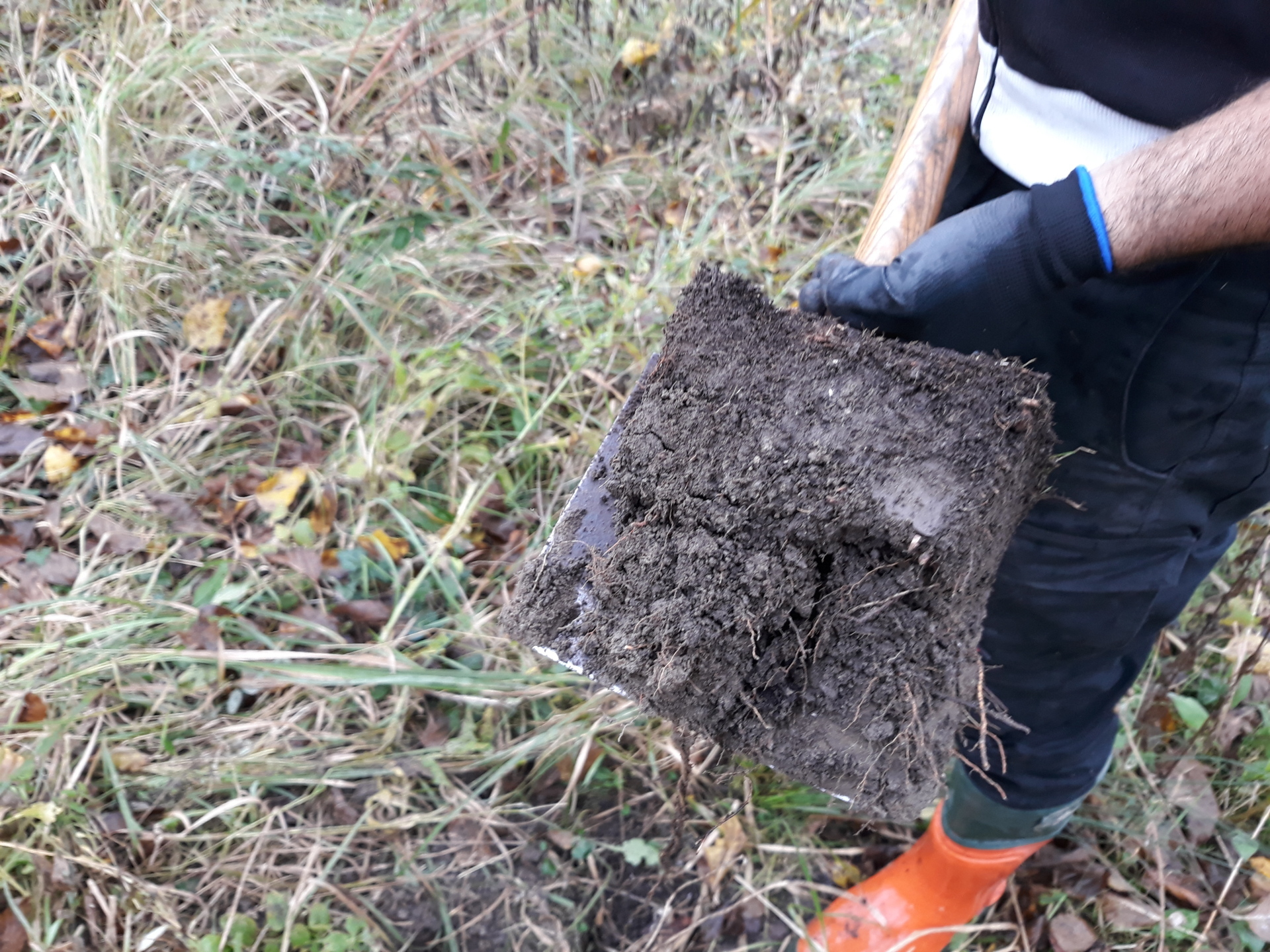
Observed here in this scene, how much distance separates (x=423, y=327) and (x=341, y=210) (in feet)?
1.82

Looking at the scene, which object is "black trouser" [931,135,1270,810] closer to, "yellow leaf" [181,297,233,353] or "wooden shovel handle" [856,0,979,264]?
"wooden shovel handle" [856,0,979,264]

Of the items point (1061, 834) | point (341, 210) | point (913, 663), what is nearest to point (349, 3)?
point (341, 210)

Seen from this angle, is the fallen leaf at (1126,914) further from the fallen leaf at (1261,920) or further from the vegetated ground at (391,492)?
the fallen leaf at (1261,920)

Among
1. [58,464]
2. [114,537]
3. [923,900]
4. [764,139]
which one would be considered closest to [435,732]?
[114,537]

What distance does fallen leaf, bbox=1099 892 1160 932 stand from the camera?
1.81 metres

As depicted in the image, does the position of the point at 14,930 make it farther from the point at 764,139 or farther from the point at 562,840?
the point at 764,139

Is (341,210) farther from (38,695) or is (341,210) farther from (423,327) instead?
(38,695)

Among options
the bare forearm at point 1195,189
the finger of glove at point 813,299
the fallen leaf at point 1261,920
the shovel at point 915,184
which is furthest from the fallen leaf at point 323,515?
the fallen leaf at point 1261,920

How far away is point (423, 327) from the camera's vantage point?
2607mm

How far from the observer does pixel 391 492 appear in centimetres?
224

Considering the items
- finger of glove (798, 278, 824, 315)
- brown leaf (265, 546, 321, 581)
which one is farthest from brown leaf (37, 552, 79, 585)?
finger of glove (798, 278, 824, 315)

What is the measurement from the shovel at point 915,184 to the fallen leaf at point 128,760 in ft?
4.34

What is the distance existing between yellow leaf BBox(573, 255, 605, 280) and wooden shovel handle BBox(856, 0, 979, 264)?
1.40 m

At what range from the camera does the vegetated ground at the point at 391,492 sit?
1.82 m
